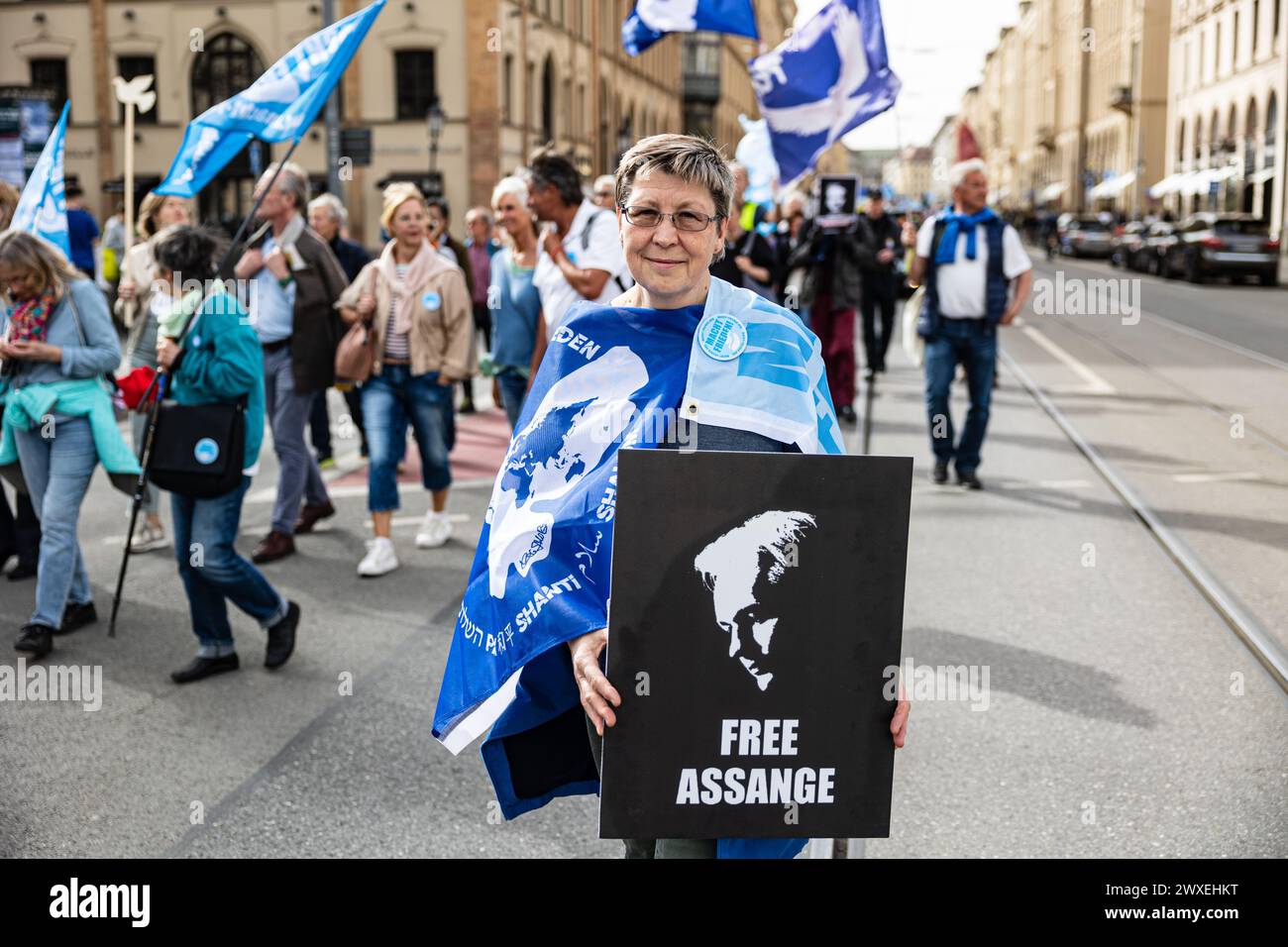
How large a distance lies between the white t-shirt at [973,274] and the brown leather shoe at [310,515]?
4.20 metres

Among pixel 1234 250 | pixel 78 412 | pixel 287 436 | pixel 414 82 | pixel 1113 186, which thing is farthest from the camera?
pixel 1113 186

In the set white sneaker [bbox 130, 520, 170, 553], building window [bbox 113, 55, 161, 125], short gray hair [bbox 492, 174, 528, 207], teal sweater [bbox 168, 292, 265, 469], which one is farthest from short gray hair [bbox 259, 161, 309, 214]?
building window [bbox 113, 55, 161, 125]

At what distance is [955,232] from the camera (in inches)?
364

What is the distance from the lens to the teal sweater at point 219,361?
18.7 feet

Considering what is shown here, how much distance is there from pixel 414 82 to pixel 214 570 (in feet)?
111

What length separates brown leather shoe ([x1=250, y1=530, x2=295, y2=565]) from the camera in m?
7.55

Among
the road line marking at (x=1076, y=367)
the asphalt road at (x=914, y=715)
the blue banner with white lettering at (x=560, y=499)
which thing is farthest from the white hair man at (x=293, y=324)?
the road line marking at (x=1076, y=367)

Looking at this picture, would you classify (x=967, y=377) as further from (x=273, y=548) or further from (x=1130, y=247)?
(x=1130, y=247)

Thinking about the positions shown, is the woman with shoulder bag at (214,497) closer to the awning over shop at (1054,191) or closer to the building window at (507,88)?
the building window at (507,88)

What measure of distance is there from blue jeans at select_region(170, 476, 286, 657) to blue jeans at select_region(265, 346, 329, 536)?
6.48 feet
